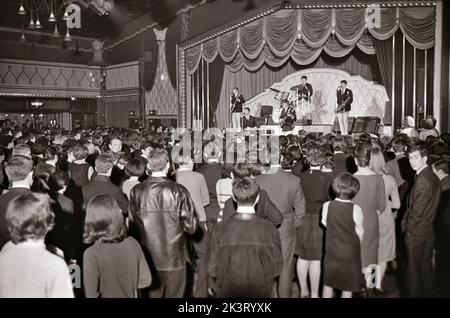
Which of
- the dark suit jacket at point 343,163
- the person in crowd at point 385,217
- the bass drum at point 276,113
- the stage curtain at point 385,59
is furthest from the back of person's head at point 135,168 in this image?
the bass drum at point 276,113

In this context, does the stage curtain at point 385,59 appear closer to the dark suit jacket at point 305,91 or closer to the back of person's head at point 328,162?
the dark suit jacket at point 305,91

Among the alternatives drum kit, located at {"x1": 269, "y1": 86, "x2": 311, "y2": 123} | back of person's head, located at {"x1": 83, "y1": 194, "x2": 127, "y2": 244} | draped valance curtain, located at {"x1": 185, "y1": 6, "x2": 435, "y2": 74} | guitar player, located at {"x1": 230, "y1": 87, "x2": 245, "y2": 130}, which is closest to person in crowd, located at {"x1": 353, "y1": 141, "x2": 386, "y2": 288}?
back of person's head, located at {"x1": 83, "y1": 194, "x2": 127, "y2": 244}

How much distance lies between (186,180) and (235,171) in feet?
2.28

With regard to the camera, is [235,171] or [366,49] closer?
[235,171]

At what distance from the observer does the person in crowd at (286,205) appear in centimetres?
433

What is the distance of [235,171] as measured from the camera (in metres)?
4.13

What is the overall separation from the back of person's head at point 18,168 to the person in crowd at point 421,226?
10.4ft

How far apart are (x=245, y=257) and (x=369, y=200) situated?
6.14ft

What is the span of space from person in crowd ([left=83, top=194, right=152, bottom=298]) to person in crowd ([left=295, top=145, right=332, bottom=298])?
81.3 inches

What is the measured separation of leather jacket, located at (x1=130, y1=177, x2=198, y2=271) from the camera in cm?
368

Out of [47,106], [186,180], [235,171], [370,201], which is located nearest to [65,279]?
[235,171]

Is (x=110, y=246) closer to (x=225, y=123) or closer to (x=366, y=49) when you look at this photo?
(x=366, y=49)

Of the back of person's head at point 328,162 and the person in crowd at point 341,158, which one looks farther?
the person in crowd at point 341,158

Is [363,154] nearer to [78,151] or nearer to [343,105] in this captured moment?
[78,151]
